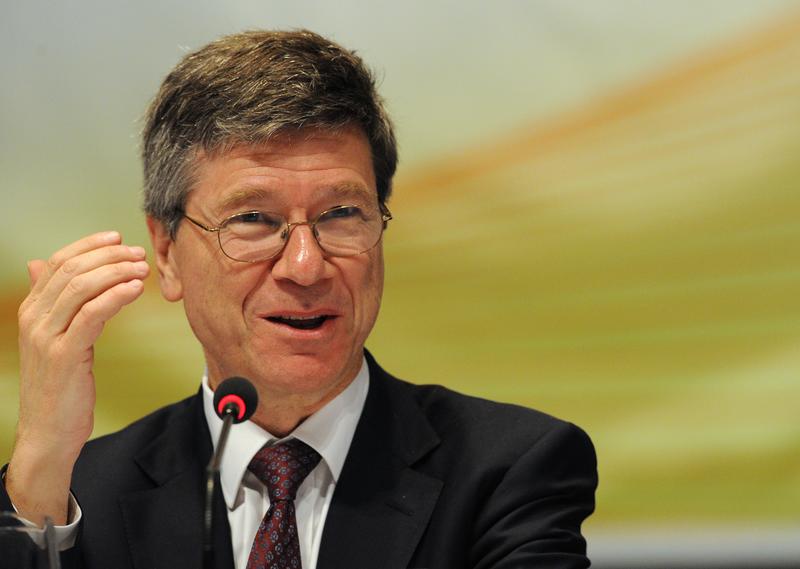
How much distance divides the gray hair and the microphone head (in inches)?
28.2

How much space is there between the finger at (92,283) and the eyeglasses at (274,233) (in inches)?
10.8

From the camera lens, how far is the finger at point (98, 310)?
246cm

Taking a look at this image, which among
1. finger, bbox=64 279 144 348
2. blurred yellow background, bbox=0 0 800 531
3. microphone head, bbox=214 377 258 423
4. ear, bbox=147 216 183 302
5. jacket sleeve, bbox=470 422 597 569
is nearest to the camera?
microphone head, bbox=214 377 258 423

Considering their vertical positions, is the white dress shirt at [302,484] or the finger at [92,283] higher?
the finger at [92,283]

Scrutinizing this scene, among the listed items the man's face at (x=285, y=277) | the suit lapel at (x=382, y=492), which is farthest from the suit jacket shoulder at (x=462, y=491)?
the man's face at (x=285, y=277)

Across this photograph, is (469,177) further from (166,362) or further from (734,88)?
(166,362)

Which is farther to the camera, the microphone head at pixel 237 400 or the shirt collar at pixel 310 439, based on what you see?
the shirt collar at pixel 310 439

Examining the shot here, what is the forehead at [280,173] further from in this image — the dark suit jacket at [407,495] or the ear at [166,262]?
the dark suit jacket at [407,495]

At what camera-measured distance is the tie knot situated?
2738 mm

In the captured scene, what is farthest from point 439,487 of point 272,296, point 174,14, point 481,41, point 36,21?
point 36,21

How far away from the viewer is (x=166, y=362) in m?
3.83

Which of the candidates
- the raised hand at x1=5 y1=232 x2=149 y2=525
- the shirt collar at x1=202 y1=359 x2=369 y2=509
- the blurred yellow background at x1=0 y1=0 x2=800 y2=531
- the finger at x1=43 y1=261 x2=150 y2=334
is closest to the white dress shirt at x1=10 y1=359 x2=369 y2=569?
the shirt collar at x1=202 y1=359 x2=369 y2=509

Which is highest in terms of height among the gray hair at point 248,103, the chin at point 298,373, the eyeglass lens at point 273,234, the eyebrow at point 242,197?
the gray hair at point 248,103

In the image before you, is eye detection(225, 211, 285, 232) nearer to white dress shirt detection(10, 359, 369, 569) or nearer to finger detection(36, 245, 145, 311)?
finger detection(36, 245, 145, 311)
